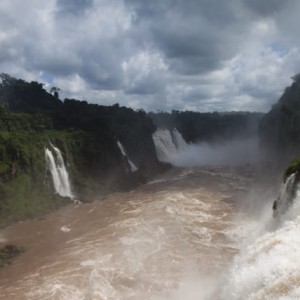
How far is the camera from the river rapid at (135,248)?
63.1 feet

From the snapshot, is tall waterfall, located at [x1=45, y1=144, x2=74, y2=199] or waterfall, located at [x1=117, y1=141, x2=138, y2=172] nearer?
tall waterfall, located at [x1=45, y1=144, x2=74, y2=199]

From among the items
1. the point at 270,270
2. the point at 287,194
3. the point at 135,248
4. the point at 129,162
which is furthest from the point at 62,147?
the point at 270,270

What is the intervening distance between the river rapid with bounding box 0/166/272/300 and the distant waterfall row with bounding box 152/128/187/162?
1186 inches

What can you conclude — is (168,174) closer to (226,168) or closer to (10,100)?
(226,168)

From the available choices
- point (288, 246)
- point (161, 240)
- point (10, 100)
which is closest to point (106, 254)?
point (161, 240)

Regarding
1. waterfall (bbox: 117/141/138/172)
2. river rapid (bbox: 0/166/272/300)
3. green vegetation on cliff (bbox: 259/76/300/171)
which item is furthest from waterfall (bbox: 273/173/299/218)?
waterfall (bbox: 117/141/138/172)

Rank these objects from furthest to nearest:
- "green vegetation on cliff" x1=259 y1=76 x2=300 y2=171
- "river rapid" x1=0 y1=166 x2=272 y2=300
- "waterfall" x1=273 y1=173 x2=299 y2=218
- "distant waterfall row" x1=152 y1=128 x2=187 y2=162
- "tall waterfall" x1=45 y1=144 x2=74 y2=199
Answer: "distant waterfall row" x1=152 y1=128 x2=187 y2=162, "green vegetation on cliff" x1=259 y1=76 x2=300 y2=171, "tall waterfall" x1=45 y1=144 x2=74 y2=199, "waterfall" x1=273 y1=173 x2=299 y2=218, "river rapid" x1=0 y1=166 x2=272 y2=300

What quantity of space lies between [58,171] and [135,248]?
63.3 ft

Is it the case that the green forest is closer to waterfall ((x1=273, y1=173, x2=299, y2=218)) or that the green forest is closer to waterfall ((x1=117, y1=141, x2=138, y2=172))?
waterfall ((x1=117, y1=141, x2=138, y2=172))

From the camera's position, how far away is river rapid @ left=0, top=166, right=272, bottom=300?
19234 mm

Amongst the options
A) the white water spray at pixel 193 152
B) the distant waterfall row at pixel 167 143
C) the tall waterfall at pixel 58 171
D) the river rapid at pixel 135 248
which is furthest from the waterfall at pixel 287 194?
the distant waterfall row at pixel 167 143

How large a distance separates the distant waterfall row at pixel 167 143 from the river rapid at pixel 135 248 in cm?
3013

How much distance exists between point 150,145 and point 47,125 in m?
21.6

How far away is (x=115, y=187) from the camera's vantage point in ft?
155
